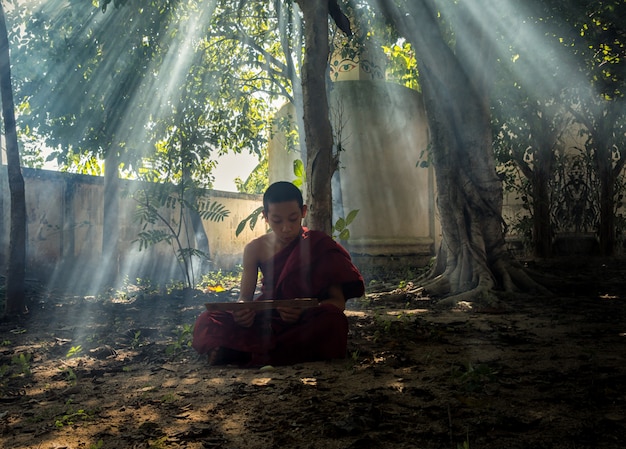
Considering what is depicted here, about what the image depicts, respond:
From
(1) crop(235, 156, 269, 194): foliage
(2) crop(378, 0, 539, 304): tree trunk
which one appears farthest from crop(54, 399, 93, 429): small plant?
(1) crop(235, 156, 269, 194): foliage

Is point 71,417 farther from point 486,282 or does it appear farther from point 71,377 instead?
point 486,282

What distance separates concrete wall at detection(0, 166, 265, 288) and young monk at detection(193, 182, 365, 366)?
480 cm

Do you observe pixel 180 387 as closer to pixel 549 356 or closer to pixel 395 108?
pixel 549 356

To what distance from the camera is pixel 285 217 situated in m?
3.47

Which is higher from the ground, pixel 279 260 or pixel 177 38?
pixel 177 38

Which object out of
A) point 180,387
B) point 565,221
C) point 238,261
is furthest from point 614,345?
point 238,261

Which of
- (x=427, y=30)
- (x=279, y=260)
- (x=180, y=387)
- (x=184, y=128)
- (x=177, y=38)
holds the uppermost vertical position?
(x=177, y=38)

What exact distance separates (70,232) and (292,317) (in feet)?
23.9

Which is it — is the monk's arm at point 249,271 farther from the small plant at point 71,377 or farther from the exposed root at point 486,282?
the exposed root at point 486,282

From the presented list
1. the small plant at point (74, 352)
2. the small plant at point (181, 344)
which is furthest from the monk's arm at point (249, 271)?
the small plant at point (74, 352)

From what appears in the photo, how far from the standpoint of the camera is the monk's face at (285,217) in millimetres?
3467

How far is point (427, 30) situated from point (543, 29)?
1594 mm

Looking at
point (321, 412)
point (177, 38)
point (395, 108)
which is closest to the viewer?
point (321, 412)

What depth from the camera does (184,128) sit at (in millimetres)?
7750
